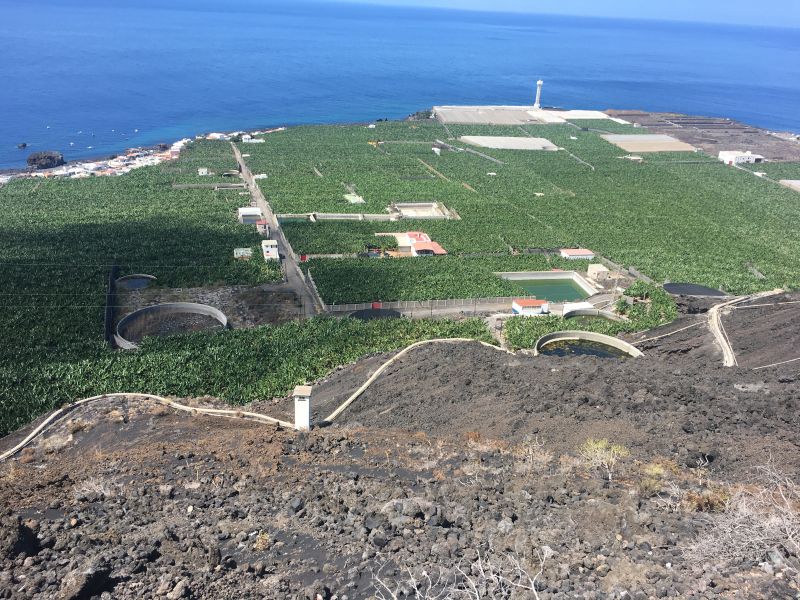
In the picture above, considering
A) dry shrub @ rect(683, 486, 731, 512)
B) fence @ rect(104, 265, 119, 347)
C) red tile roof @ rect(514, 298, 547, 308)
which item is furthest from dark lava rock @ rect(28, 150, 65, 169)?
dry shrub @ rect(683, 486, 731, 512)

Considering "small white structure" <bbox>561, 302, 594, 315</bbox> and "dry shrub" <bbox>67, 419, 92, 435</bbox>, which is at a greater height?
"dry shrub" <bbox>67, 419, 92, 435</bbox>

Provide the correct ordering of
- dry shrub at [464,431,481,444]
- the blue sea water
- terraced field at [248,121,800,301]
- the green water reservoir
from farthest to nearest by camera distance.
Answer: the blue sea water → terraced field at [248,121,800,301] → the green water reservoir → dry shrub at [464,431,481,444]

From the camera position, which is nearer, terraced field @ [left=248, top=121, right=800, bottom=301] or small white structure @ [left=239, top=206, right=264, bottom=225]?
terraced field @ [left=248, top=121, right=800, bottom=301]

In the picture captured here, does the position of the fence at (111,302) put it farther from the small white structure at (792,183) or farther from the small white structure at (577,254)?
the small white structure at (792,183)

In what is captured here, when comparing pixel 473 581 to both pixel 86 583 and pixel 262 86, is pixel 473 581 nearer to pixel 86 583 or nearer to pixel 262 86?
pixel 86 583

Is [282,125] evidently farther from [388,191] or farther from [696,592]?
[696,592]

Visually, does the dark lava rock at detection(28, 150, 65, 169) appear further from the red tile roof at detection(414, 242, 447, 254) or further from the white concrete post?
the white concrete post

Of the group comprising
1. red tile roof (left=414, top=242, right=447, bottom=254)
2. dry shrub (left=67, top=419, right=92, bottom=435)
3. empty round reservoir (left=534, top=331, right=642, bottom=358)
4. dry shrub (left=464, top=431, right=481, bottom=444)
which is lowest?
empty round reservoir (left=534, top=331, right=642, bottom=358)
